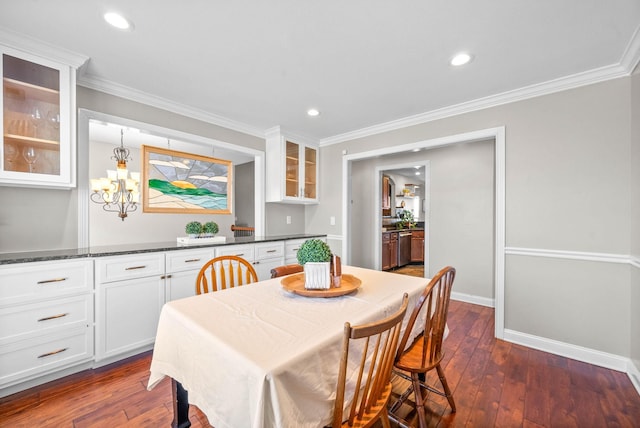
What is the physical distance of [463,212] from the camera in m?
3.93

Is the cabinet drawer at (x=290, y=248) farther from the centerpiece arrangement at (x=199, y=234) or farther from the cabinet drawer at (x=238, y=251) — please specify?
the centerpiece arrangement at (x=199, y=234)

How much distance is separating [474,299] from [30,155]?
16.1 ft

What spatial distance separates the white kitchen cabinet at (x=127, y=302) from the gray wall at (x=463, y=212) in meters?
3.71

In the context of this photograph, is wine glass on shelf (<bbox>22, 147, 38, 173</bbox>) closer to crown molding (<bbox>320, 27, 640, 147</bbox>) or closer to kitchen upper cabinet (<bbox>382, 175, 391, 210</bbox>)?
crown molding (<bbox>320, 27, 640, 147</bbox>)

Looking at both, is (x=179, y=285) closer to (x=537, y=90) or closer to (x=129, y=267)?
(x=129, y=267)

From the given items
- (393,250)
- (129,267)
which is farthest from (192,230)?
(393,250)

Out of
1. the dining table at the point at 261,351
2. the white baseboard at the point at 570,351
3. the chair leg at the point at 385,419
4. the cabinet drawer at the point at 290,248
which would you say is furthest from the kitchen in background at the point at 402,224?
the chair leg at the point at 385,419

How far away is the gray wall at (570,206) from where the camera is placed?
7.12 feet

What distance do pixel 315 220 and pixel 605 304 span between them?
332 cm

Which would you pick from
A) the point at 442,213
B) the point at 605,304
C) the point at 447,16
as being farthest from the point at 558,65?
the point at 442,213

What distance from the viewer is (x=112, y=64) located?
2.15m

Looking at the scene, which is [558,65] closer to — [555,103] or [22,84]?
[555,103]

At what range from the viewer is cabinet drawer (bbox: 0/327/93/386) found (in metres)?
1.77

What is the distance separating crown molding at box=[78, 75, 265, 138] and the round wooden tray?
234 cm
